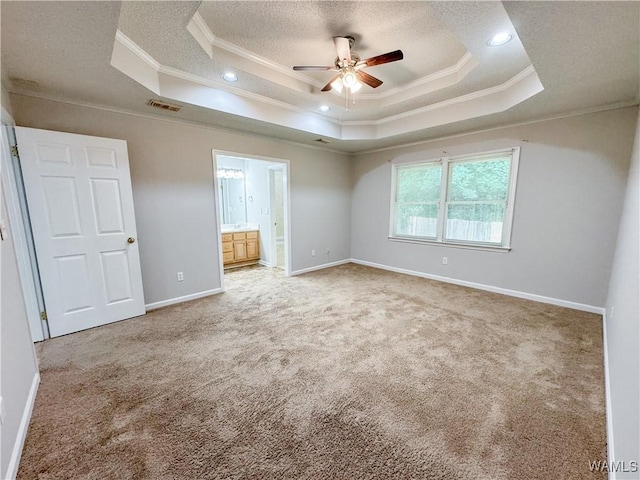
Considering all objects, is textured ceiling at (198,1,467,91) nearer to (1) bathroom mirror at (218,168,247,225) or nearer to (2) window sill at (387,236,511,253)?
(2) window sill at (387,236,511,253)

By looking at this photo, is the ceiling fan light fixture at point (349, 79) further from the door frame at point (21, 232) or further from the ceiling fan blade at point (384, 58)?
the door frame at point (21, 232)

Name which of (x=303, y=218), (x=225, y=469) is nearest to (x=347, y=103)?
(x=303, y=218)

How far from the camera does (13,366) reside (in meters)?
1.50

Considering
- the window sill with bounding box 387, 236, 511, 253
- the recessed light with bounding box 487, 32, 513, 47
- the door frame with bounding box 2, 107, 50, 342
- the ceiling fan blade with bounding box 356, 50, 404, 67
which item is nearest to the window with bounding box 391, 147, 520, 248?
the window sill with bounding box 387, 236, 511, 253

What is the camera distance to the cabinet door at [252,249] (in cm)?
568

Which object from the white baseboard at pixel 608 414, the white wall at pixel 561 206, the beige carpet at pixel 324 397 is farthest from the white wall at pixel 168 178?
the white baseboard at pixel 608 414

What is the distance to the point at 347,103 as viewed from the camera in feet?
12.1

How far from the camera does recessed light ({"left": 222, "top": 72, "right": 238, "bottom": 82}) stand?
8.81ft

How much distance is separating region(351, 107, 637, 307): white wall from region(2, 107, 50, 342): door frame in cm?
522

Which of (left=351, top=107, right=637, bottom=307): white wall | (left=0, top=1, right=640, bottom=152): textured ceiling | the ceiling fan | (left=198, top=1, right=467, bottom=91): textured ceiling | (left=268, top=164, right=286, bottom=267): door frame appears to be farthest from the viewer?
(left=268, top=164, right=286, bottom=267): door frame

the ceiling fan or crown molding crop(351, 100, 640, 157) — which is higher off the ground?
the ceiling fan

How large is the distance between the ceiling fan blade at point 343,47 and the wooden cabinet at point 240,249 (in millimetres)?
3906

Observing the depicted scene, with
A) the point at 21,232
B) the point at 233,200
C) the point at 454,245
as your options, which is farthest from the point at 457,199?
the point at 21,232

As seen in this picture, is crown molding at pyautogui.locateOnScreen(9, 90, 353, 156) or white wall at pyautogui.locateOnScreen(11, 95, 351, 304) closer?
crown molding at pyautogui.locateOnScreen(9, 90, 353, 156)
